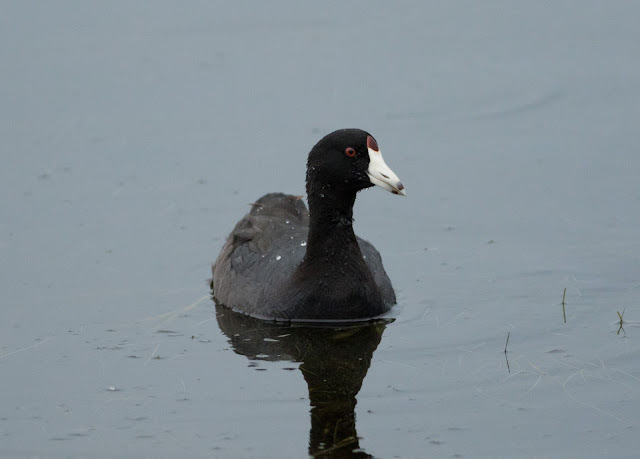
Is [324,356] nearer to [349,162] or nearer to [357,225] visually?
[349,162]

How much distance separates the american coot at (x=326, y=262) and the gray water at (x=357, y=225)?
23 centimetres

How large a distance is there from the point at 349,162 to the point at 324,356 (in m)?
1.49

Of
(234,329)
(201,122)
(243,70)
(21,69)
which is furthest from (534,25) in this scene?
(234,329)


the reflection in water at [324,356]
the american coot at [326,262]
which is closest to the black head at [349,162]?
the american coot at [326,262]

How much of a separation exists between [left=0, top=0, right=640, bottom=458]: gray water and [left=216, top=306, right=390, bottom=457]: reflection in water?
3 centimetres

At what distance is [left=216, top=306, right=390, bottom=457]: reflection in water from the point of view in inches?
302

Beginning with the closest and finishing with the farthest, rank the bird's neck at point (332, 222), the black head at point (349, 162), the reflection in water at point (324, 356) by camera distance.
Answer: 1. the reflection in water at point (324, 356)
2. the black head at point (349, 162)
3. the bird's neck at point (332, 222)

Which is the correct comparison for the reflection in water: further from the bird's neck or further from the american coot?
the bird's neck

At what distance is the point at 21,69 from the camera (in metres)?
15.2

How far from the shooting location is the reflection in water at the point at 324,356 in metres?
7.67

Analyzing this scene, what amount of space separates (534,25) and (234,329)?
315 inches

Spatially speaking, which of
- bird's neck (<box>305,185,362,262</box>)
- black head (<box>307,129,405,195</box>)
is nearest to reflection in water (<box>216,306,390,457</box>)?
bird's neck (<box>305,185,362,262</box>)

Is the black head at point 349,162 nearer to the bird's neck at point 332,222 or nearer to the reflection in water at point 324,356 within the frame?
the bird's neck at point 332,222

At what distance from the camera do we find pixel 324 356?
9.07 m
